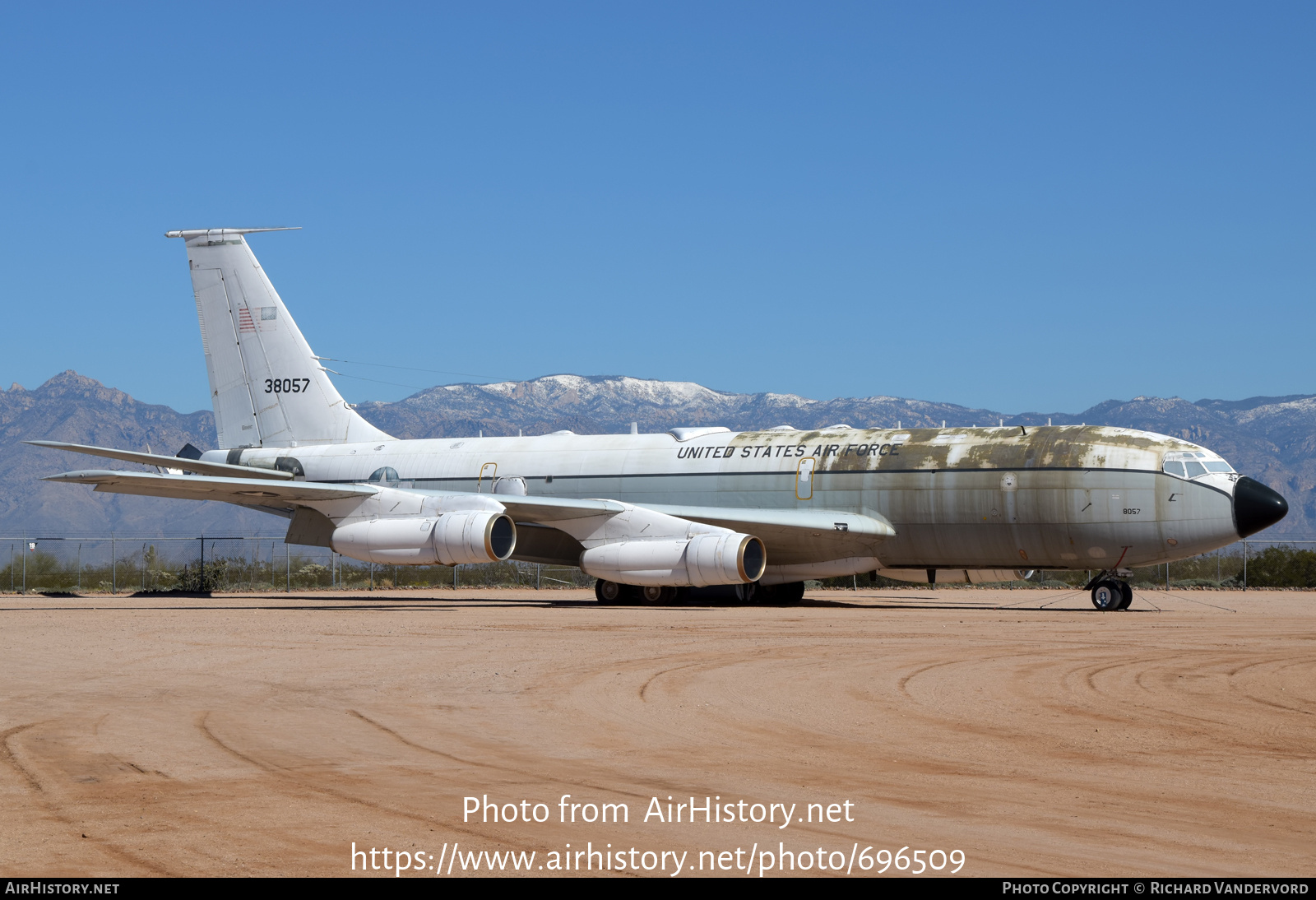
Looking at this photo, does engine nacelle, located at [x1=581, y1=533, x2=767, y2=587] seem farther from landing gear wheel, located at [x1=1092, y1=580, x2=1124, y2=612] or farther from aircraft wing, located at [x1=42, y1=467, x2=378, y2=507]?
landing gear wheel, located at [x1=1092, y1=580, x2=1124, y2=612]

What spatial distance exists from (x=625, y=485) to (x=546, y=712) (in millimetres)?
19647

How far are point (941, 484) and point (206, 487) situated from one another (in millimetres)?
15106

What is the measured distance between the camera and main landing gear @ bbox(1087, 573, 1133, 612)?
27016 millimetres

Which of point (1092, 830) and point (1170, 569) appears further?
point (1170, 569)

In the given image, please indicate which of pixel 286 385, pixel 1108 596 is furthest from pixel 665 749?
pixel 286 385

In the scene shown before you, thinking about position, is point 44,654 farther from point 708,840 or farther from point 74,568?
point 74,568

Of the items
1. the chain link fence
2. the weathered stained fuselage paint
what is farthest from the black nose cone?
the chain link fence

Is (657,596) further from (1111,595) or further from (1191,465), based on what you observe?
(1191,465)

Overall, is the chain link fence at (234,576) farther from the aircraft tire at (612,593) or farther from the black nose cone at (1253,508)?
the black nose cone at (1253,508)

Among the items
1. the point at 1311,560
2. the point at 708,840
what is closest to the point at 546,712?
the point at 708,840

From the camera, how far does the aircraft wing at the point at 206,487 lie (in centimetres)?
2698

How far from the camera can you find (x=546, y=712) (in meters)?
11.6

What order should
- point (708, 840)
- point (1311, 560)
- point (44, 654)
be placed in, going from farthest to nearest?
point (1311, 560) → point (44, 654) → point (708, 840)

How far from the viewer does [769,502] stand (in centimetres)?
2962
